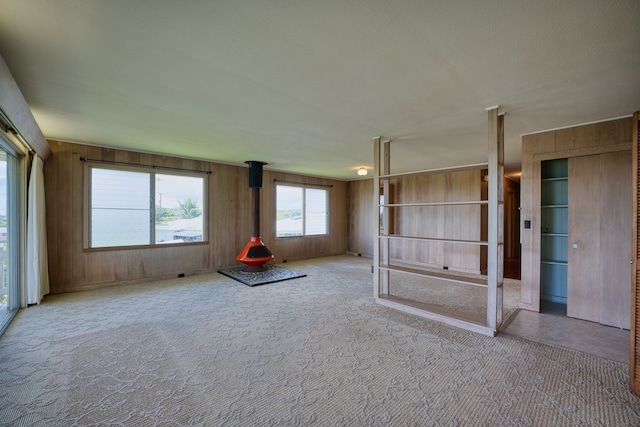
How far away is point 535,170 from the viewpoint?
3.60 m

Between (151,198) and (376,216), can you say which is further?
(151,198)

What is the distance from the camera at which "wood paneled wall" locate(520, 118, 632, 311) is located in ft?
10.8

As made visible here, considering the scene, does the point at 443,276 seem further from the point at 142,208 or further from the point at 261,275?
the point at 142,208

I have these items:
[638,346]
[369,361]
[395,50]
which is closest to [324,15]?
[395,50]

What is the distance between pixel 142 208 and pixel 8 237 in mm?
1916

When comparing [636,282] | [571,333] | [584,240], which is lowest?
[571,333]

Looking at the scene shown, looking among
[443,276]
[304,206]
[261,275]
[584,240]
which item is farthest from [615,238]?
[304,206]

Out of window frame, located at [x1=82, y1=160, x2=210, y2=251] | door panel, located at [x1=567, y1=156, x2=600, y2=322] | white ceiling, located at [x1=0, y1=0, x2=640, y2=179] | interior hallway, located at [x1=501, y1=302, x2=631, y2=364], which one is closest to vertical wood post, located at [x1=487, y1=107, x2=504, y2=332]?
white ceiling, located at [x1=0, y1=0, x2=640, y2=179]

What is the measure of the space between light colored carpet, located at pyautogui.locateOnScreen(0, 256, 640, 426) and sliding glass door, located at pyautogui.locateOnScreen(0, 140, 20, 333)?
240mm

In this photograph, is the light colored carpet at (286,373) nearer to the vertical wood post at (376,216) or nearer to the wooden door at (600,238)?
the vertical wood post at (376,216)

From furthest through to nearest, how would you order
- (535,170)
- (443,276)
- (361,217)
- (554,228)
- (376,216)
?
1. (361,217)
2. (376,216)
3. (554,228)
4. (535,170)
5. (443,276)

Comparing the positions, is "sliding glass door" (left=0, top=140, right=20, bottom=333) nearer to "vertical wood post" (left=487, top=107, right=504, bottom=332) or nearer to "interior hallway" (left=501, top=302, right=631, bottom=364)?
"vertical wood post" (left=487, top=107, right=504, bottom=332)

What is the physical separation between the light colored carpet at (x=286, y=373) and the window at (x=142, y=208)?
1.57 metres

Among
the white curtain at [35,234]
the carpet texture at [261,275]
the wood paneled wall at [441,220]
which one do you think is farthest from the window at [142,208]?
the wood paneled wall at [441,220]
